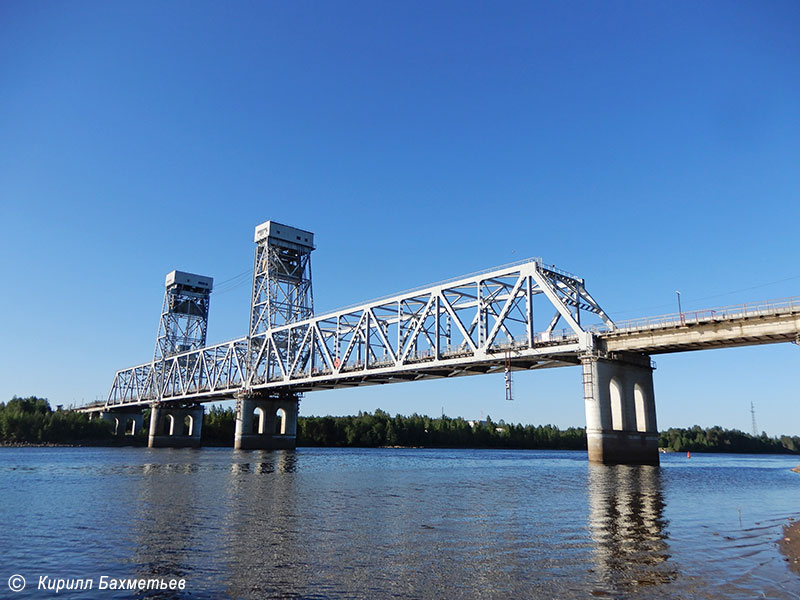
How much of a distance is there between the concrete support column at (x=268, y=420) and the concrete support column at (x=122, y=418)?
70199 mm

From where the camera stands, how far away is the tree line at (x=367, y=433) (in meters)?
132

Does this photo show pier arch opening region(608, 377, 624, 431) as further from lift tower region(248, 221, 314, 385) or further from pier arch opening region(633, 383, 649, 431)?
lift tower region(248, 221, 314, 385)

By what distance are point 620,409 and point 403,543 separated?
42985 millimetres

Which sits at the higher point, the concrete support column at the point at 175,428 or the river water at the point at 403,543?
the concrete support column at the point at 175,428

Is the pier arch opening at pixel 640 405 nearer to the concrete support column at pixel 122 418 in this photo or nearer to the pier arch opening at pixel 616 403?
the pier arch opening at pixel 616 403

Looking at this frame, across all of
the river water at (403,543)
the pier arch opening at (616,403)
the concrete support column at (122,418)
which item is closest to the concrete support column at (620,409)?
the pier arch opening at (616,403)

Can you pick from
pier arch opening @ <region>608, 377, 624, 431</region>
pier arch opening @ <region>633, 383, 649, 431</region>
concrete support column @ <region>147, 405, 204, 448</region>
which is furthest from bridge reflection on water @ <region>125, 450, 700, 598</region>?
concrete support column @ <region>147, 405, 204, 448</region>

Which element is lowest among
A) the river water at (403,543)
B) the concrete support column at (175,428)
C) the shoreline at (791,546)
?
the river water at (403,543)

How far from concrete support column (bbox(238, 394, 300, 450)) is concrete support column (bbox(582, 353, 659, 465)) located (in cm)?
6899

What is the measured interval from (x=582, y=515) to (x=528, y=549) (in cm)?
747

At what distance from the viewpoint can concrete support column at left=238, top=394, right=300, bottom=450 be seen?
10419 cm

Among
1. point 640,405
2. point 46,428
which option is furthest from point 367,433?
point 640,405

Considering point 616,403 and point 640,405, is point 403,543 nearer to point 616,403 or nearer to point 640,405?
point 616,403

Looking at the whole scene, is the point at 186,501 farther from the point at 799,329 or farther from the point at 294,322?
the point at 294,322
